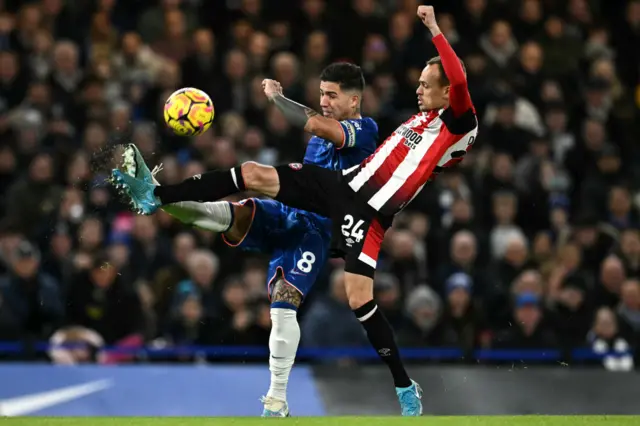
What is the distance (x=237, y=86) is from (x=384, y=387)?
428cm

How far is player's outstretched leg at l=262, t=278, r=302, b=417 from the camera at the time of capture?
30.5ft

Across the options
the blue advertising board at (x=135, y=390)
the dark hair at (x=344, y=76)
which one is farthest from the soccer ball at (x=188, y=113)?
the blue advertising board at (x=135, y=390)

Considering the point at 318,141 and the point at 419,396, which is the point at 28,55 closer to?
the point at 318,141

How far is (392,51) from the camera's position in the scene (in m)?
15.6

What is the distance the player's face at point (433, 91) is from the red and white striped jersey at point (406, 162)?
7cm

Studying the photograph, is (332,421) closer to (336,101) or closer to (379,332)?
(379,332)

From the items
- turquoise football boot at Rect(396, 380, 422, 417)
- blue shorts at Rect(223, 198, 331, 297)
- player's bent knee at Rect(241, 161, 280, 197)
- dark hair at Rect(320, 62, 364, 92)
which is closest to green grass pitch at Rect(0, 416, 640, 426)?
turquoise football boot at Rect(396, 380, 422, 417)

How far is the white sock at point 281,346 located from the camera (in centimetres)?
930

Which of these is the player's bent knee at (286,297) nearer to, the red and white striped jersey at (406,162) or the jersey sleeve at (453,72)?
the red and white striped jersey at (406,162)

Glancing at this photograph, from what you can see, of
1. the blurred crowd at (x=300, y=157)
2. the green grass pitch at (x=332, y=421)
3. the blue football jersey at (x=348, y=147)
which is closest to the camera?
the green grass pitch at (x=332, y=421)

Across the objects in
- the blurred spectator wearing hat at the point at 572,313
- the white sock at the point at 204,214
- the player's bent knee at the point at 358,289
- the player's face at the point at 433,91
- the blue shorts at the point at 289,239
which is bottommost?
the blurred spectator wearing hat at the point at 572,313

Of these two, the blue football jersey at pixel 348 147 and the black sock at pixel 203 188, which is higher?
the blue football jersey at pixel 348 147

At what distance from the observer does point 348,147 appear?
9.29 m

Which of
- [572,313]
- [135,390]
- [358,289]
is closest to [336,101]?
[358,289]
